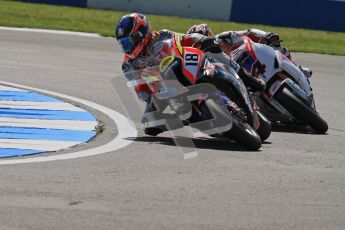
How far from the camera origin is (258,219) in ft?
19.5

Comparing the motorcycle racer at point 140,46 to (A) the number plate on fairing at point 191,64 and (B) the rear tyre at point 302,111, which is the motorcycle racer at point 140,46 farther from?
(B) the rear tyre at point 302,111

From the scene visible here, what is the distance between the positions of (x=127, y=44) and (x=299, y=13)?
18.1 m

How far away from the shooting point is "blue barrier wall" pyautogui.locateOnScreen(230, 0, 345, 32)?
2658 centimetres

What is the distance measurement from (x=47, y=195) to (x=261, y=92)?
4875mm

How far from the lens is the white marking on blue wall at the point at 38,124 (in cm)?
846

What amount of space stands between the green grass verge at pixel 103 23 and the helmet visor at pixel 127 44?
11924mm

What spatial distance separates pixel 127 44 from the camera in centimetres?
930

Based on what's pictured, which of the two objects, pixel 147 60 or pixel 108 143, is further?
pixel 147 60

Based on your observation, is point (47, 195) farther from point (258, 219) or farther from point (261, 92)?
point (261, 92)

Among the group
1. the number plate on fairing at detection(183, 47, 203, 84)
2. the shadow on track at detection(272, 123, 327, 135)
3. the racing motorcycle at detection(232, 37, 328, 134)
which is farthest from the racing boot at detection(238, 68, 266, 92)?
the number plate on fairing at detection(183, 47, 203, 84)

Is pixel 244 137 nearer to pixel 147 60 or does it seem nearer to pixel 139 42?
pixel 147 60

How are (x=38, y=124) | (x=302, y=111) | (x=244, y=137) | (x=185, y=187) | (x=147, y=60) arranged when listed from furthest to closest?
(x=302, y=111)
(x=38, y=124)
(x=147, y=60)
(x=244, y=137)
(x=185, y=187)

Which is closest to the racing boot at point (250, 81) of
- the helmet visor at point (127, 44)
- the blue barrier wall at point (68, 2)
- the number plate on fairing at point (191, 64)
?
the number plate on fairing at point (191, 64)

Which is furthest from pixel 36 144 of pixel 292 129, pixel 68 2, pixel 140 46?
pixel 68 2
